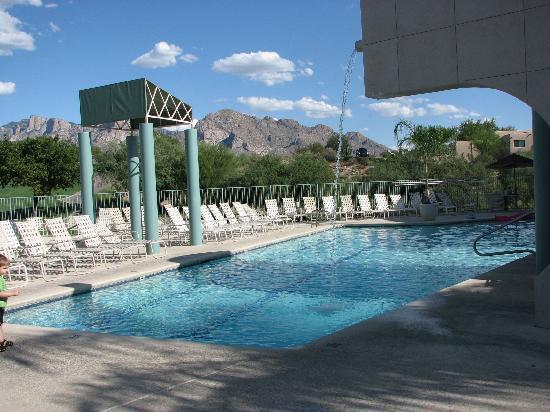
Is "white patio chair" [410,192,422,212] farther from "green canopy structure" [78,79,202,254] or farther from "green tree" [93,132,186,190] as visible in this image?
"green tree" [93,132,186,190]

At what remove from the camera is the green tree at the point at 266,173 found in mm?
25469

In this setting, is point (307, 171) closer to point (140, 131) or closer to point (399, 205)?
point (399, 205)

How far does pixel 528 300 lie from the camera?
20.1 ft

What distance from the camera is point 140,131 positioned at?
12047 millimetres

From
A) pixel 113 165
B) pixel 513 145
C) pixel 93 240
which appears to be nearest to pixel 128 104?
pixel 93 240

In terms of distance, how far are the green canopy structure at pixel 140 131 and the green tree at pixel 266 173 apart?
37.8 ft

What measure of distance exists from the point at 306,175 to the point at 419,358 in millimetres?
20587

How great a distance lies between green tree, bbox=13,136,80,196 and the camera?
3766cm

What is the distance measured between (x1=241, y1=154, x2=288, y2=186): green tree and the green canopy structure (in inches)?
454

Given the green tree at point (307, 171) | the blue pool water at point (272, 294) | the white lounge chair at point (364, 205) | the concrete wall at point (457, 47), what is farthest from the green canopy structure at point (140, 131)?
the green tree at point (307, 171)

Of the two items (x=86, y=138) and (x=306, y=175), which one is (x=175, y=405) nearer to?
(x=86, y=138)

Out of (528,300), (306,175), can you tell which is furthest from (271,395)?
(306,175)

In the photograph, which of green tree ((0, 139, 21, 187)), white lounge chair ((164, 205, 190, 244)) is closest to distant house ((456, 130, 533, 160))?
green tree ((0, 139, 21, 187))

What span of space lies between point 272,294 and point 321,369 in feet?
14.3
